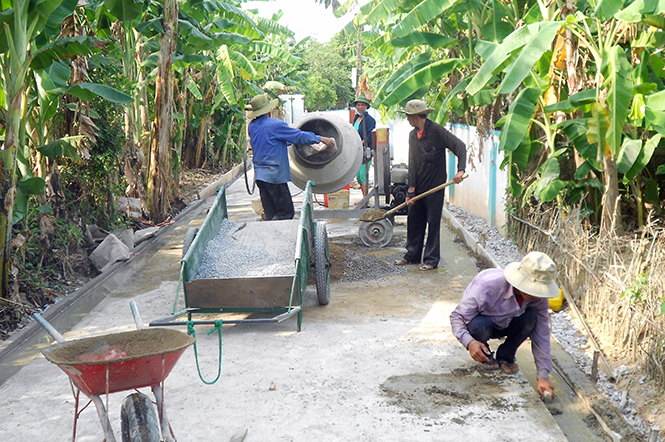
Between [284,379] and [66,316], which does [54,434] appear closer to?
[284,379]

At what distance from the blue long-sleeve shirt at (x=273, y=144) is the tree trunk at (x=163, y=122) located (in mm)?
3442

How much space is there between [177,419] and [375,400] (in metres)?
1.33

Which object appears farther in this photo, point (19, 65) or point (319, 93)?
point (319, 93)

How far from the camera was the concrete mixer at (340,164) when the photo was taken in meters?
9.12

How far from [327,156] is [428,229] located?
6.99ft

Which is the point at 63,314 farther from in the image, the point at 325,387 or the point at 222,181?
the point at 222,181

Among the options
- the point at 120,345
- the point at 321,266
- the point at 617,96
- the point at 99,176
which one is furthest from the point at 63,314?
the point at 617,96

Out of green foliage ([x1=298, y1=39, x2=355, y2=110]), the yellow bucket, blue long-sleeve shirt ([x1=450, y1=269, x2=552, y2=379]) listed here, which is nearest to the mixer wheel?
the yellow bucket

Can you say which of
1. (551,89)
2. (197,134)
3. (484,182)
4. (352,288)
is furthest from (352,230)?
(197,134)

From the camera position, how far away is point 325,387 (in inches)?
182

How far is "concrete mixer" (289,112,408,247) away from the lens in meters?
9.12

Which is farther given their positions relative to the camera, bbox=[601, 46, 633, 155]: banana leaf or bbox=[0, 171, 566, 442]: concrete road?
bbox=[601, 46, 633, 155]: banana leaf

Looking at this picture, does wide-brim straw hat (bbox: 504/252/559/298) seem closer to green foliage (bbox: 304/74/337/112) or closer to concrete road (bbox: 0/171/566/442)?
concrete road (bbox: 0/171/566/442)

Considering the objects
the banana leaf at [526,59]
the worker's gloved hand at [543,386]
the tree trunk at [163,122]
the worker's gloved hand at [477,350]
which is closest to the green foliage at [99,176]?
the tree trunk at [163,122]
